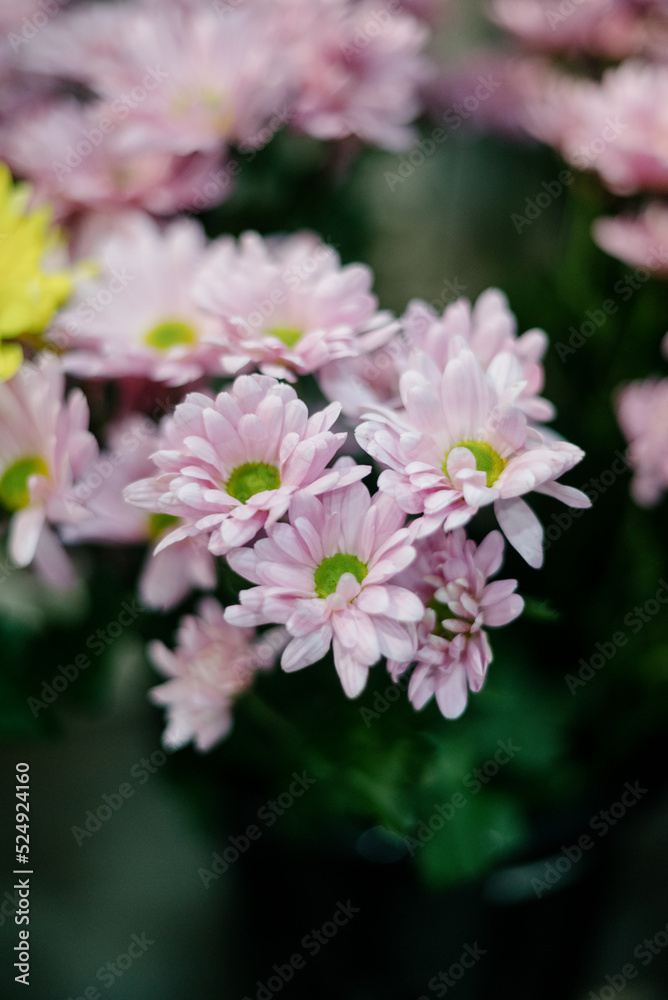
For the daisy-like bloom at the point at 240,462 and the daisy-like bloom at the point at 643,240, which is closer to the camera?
the daisy-like bloom at the point at 240,462

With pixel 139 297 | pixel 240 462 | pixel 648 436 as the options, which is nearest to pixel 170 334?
pixel 139 297

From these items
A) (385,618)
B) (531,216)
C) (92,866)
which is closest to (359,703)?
(385,618)

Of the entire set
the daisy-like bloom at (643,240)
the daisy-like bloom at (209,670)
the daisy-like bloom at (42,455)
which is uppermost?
the daisy-like bloom at (643,240)

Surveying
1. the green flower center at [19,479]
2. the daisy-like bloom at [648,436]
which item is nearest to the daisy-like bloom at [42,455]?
the green flower center at [19,479]

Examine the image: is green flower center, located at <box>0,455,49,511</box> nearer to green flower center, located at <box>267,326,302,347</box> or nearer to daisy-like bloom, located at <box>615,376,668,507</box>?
green flower center, located at <box>267,326,302,347</box>

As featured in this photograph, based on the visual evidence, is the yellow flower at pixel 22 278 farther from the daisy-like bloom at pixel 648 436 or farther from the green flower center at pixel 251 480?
the daisy-like bloom at pixel 648 436

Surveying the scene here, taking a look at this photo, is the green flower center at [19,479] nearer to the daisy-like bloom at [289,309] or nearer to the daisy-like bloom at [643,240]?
the daisy-like bloom at [289,309]

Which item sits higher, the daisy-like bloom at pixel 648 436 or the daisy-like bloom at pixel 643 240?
the daisy-like bloom at pixel 643 240

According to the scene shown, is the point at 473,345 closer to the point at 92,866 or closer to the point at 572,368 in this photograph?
the point at 572,368
